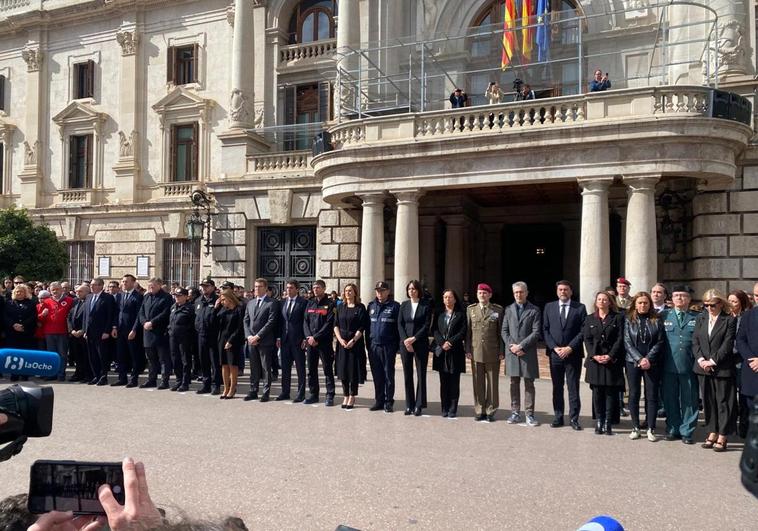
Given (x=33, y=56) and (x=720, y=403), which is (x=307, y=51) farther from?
(x=720, y=403)

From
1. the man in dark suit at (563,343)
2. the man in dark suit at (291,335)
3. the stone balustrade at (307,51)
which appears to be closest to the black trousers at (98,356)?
the man in dark suit at (291,335)

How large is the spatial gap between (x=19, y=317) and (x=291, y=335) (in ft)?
19.0

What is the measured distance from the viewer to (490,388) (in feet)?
28.2

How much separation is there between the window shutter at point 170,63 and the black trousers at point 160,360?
50.3 ft

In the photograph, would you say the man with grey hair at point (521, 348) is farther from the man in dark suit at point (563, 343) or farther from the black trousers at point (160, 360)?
the black trousers at point (160, 360)

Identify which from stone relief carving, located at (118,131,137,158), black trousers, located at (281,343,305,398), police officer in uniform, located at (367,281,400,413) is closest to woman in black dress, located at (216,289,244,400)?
black trousers, located at (281,343,305,398)

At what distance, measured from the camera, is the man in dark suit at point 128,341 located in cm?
1145

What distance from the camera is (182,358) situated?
10.9 metres

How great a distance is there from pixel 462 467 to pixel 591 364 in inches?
111

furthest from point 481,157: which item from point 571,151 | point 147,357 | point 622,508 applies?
point 622,508

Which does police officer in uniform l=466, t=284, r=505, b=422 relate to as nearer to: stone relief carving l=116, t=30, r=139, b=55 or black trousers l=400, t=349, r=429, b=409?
black trousers l=400, t=349, r=429, b=409

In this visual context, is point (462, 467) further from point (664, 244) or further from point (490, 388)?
point (664, 244)

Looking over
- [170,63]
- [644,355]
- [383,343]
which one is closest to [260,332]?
[383,343]

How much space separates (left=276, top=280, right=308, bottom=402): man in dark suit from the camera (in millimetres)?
10000
